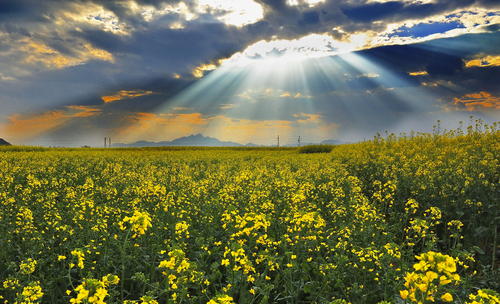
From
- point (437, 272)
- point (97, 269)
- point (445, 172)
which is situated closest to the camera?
point (437, 272)

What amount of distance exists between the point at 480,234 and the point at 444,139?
39.7 ft

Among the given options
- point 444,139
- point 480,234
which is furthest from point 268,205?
point 444,139

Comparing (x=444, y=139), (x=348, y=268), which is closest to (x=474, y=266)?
(x=348, y=268)

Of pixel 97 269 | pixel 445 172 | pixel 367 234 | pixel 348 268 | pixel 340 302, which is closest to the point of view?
pixel 340 302

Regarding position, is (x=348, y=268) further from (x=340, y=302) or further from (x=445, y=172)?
(x=445, y=172)

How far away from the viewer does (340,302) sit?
2.88 metres

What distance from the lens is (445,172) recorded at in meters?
9.49

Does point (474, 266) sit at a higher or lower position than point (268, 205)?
lower

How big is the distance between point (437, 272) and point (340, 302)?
3.02 ft

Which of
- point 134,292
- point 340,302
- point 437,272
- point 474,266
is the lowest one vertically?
point 474,266

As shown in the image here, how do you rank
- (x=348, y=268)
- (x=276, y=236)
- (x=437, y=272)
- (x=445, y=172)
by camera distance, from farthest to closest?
(x=445, y=172)
(x=276, y=236)
(x=348, y=268)
(x=437, y=272)

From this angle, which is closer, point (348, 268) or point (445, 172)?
point (348, 268)

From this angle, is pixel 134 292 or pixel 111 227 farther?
pixel 111 227

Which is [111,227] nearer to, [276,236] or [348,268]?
[276,236]
